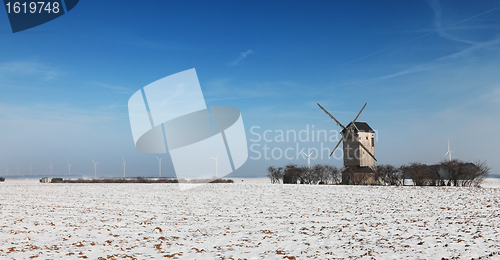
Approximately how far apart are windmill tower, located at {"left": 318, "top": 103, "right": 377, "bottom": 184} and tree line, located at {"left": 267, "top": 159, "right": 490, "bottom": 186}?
48 cm

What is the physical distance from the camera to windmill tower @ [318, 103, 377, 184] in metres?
41.0

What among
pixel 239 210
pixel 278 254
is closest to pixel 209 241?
pixel 278 254

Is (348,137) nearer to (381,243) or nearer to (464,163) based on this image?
(464,163)

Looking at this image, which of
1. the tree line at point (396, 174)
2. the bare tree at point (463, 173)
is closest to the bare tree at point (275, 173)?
the tree line at point (396, 174)

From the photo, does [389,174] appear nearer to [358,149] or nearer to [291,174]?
[358,149]

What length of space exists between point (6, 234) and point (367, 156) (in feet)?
132

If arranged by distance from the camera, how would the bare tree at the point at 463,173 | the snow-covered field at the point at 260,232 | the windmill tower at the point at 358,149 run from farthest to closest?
the windmill tower at the point at 358,149
the bare tree at the point at 463,173
the snow-covered field at the point at 260,232

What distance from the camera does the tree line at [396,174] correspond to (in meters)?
31.1

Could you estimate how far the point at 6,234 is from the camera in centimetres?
1115

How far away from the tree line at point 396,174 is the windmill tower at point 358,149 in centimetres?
48

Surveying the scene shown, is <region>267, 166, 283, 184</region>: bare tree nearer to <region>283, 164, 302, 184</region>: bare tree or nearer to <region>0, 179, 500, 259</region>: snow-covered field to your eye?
<region>283, 164, 302, 184</region>: bare tree

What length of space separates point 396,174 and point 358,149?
843cm

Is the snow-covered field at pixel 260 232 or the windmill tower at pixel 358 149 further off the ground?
the windmill tower at pixel 358 149

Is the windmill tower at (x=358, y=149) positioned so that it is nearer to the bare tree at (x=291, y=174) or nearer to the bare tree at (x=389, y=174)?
the bare tree at (x=389, y=174)
